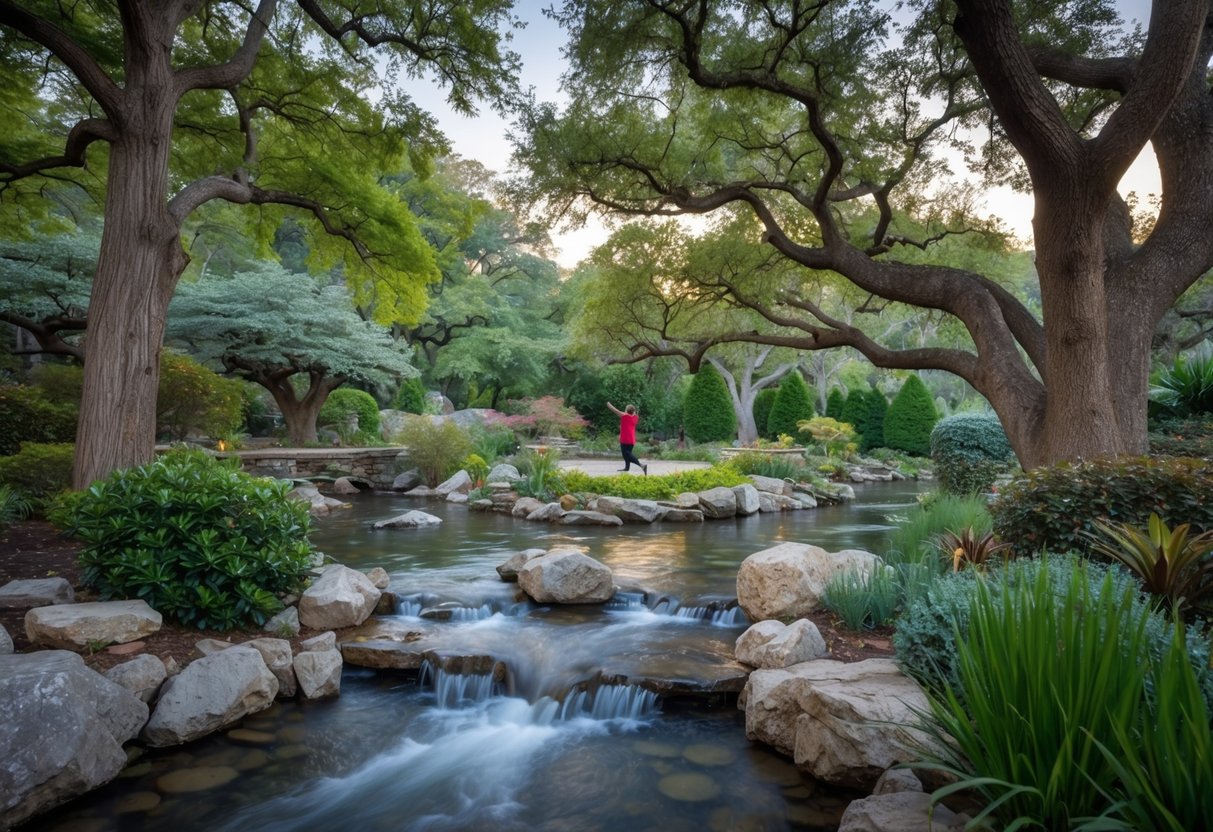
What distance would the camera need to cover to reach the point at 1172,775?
1.84m

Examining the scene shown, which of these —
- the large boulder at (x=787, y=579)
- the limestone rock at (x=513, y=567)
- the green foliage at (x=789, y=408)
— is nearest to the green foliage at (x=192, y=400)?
the limestone rock at (x=513, y=567)

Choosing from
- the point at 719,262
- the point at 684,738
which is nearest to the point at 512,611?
the point at 684,738

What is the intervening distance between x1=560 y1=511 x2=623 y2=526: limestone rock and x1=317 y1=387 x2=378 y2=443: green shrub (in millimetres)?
10273

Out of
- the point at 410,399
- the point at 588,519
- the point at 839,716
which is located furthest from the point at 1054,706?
the point at 410,399

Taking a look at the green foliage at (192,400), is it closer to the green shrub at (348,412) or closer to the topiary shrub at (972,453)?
the green shrub at (348,412)

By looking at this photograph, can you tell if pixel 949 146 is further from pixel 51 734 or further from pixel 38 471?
pixel 38 471

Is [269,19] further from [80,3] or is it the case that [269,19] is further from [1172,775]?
[1172,775]

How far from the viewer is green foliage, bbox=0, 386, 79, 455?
10266mm

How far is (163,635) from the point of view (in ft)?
16.3

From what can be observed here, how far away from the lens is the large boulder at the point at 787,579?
565cm

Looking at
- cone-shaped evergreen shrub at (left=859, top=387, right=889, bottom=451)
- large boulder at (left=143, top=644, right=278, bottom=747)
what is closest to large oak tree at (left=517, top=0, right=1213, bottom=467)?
large boulder at (left=143, top=644, right=278, bottom=747)

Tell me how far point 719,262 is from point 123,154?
8.33 m

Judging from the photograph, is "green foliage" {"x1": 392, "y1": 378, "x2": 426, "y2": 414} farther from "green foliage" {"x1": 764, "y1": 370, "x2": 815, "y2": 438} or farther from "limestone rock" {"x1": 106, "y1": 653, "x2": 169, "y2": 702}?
"limestone rock" {"x1": 106, "y1": 653, "x2": 169, "y2": 702}

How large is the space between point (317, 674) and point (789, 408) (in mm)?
23804
